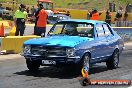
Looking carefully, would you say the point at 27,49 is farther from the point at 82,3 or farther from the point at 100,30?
the point at 82,3

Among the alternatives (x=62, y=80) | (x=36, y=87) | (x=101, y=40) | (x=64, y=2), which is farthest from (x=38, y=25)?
(x=64, y=2)

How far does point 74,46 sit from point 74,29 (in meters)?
1.52

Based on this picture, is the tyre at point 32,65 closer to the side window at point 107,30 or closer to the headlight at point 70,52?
the headlight at point 70,52

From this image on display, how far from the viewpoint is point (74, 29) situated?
13.3m

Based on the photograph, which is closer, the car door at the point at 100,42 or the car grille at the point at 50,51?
the car grille at the point at 50,51

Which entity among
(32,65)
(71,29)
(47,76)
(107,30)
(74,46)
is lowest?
(47,76)

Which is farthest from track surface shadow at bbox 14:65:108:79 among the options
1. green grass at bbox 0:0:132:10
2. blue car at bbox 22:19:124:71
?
green grass at bbox 0:0:132:10

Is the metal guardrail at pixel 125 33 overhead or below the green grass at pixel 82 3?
overhead

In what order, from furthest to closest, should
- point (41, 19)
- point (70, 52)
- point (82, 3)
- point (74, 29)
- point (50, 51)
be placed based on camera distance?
point (82, 3)
point (41, 19)
point (74, 29)
point (50, 51)
point (70, 52)

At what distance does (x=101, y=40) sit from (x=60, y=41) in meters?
1.82

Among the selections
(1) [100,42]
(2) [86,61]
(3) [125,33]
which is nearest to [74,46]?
(2) [86,61]

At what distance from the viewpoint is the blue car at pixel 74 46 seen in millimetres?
11844

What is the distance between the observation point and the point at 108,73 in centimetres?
1327

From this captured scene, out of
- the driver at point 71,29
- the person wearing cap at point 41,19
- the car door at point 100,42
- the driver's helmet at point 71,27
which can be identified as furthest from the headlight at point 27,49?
the person wearing cap at point 41,19
